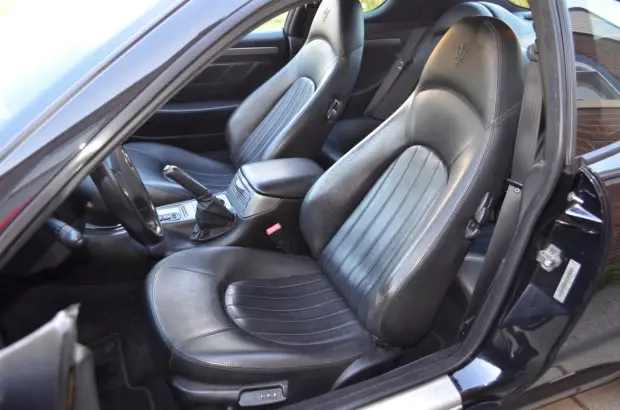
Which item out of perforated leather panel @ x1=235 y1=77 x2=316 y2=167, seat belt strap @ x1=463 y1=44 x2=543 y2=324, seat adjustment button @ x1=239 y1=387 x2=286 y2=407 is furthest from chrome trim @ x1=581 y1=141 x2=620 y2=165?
perforated leather panel @ x1=235 y1=77 x2=316 y2=167

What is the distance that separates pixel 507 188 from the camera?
148 centimetres

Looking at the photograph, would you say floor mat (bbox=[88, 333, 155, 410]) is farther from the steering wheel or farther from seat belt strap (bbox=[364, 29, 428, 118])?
seat belt strap (bbox=[364, 29, 428, 118])

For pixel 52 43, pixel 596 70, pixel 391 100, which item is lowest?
pixel 391 100

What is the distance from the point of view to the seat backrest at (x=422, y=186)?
146cm

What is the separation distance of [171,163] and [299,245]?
31.2 inches

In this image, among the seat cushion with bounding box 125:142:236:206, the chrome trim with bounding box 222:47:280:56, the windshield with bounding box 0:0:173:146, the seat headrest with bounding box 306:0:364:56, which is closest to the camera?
the windshield with bounding box 0:0:173:146

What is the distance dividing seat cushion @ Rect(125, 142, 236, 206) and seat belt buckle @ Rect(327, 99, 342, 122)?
537mm

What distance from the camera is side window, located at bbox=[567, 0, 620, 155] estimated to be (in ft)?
4.39

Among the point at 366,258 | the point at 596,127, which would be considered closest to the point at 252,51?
the point at 366,258

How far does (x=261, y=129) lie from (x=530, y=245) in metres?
1.56

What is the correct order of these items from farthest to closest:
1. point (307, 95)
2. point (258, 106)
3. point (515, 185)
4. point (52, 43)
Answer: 1. point (258, 106)
2. point (307, 95)
3. point (515, 185)
4. point (52, 43)

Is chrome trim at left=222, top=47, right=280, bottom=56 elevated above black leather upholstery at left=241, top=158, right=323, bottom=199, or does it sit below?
above

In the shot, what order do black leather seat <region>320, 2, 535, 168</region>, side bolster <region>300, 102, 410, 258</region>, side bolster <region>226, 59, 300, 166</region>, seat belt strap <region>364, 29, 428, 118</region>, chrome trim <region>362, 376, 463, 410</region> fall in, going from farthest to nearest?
seat belt strap <region>364, 29, 428, 118</region>, black leather seat <region>320, 2, 535, 168</region>, side bolster <region>226, 59, 300, 166</region>, side bolster <region>300, 102, 410, 258</region>, chrome trim <region>362, 376, 463, 410</region>

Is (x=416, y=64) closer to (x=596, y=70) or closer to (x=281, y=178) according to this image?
(x=281, y=178)
